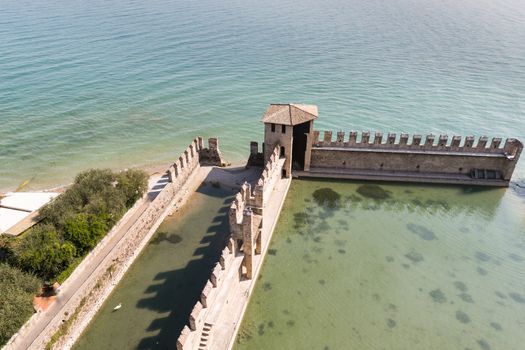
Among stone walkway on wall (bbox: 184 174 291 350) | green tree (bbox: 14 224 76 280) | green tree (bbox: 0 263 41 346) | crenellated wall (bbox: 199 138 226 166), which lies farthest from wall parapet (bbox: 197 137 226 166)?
green tree (bbox: 0 263 41 346)

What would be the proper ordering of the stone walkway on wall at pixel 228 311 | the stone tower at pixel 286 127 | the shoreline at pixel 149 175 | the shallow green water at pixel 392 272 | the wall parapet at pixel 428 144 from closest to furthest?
the stone walkway on wall at pixel 228 311 < the shallow green water at pixel 392 272 < the stone tower at pixel 286 127 < the wall parapet at pixel 428 144 < the shoreline at pixel 149 175

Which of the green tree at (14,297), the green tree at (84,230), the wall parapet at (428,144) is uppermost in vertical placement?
the wall parapet at (428,144)

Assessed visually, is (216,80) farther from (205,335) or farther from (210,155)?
(205,335)

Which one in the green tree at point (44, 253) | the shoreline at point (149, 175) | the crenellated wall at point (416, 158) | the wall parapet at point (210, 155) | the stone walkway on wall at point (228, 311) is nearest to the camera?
the stone walkway on wall at point (228, 311)

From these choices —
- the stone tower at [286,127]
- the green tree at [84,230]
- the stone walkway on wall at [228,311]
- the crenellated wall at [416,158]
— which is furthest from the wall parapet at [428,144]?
the green tree at [84,230]

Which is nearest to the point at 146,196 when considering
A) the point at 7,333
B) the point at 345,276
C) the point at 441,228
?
the point at 7,333

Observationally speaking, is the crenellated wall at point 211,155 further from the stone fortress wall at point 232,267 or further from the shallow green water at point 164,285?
the stone fortress wall at point 232,267

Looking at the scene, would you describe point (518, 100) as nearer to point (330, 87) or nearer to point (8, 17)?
point (330, 87)
